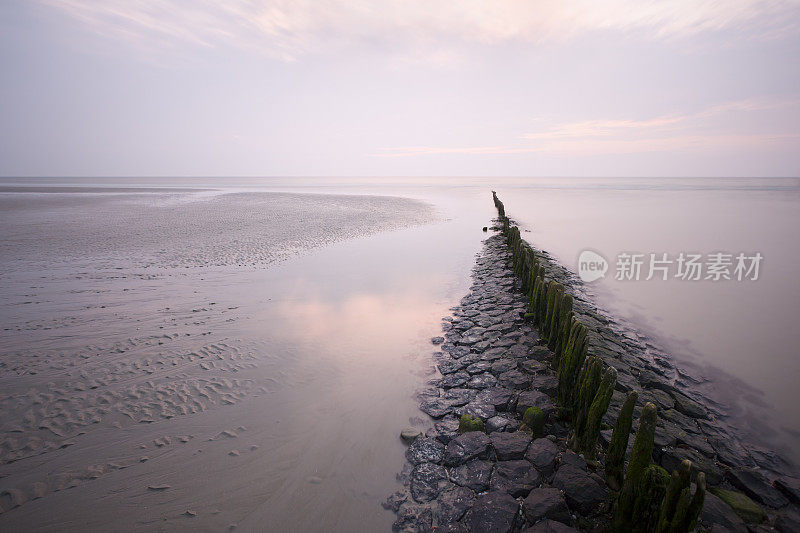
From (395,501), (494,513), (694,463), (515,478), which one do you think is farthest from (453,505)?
(694,463)

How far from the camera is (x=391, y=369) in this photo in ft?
23.5

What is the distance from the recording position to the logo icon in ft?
47.5

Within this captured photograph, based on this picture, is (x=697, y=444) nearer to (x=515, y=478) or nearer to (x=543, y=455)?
(x=543, y=455)

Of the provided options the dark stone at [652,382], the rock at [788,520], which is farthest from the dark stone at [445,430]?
the dark stone at [652,382]

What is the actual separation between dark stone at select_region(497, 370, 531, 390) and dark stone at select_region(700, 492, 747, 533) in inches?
102

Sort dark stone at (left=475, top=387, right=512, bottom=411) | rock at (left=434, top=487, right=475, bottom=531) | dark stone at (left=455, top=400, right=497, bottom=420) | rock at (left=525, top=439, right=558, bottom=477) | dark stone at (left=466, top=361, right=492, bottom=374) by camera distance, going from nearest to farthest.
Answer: rock at (left=434, top=487, right=475, bottom=531) → rock at (left=525, top=439, right=558, bottom=477) → dark stone at (left=455, top=400, right=497, bottom=420) → dark stone at (left=475, top=387, right=512, bottom=411) → dark stone at (left=466, top=361, right=492, bottom=374)

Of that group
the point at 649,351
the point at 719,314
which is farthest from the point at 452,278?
the point at 719,314

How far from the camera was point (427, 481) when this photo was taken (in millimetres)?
4418

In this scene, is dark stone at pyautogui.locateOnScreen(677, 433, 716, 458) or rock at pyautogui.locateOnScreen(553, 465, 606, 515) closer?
rock at pyautogui.locateOnScreen(553, 465, 606, 515)

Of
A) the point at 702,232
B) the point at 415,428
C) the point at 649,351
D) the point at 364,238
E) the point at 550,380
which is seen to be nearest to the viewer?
the point at 415,428

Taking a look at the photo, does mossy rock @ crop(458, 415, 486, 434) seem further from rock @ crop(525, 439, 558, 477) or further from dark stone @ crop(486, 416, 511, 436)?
rock @ crop(525, 439, 558, 477)

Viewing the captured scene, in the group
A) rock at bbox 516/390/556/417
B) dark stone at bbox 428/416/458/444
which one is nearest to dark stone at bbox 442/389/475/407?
dark stone at bbox 428/416/458/444

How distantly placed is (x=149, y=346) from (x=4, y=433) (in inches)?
99.8

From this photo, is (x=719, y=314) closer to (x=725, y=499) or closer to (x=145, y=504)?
(x=725, y=499)
